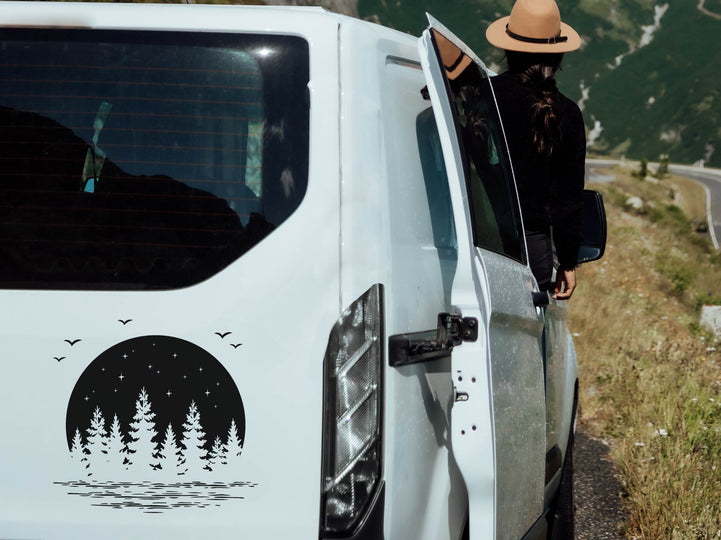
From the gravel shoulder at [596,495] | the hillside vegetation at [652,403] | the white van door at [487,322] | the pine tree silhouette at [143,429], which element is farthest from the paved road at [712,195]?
the pine tree silhouette at [143,429]

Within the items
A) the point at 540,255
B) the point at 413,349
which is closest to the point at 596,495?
the point at 540,255

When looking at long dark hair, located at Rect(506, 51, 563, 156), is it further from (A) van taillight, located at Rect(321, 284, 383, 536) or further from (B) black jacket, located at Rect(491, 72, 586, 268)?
(A) van taillight, located at Rect(321, 284, 383, 536)

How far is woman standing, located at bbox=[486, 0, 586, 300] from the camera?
3469 mm

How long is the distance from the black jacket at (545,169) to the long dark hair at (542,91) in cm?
3

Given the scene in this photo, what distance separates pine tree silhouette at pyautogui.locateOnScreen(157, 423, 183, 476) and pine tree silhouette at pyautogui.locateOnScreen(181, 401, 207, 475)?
16 mm

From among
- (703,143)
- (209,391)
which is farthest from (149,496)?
(703,143)

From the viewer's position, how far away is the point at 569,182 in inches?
138

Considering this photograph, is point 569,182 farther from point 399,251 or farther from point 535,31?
point 399,251

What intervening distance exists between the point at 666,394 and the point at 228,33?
5.06 m

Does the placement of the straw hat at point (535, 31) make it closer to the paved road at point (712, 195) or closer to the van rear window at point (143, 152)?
the van rear window at point (143, 152)

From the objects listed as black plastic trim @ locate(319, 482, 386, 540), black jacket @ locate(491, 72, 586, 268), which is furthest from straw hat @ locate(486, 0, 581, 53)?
black plastic trim @ locate(319, 482, 386, 540)

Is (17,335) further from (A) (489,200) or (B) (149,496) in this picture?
(A) (489,200)

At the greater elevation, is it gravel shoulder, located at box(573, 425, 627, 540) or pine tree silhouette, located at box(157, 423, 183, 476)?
pine tree silhouette, located at box(157, 423, 183, 476)

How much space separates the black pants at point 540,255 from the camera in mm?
3543
